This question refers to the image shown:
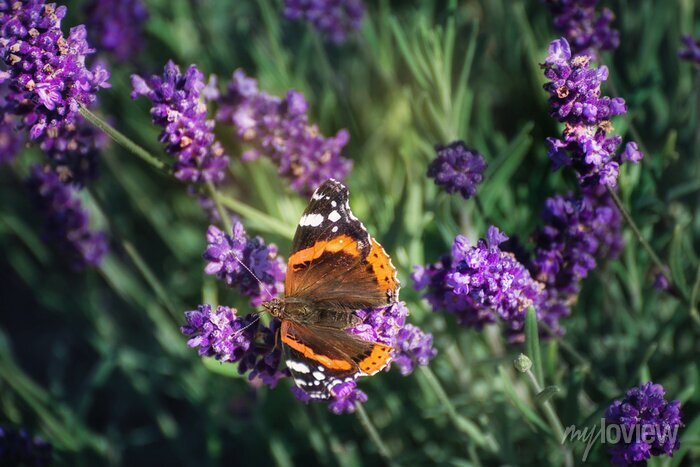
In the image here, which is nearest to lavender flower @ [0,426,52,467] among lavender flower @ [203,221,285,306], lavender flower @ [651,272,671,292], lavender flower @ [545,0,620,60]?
lavender flower @ [203,221,285,306]

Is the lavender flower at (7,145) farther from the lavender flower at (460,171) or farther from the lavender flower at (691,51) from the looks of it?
the lavender flower at (691,51)

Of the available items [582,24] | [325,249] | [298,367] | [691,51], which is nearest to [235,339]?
[298,367]

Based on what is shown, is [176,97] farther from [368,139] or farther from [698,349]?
[698,349]

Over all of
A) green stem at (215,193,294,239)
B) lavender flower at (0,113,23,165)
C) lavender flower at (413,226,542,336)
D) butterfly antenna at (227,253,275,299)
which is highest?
lavender flower at (0,113,23,165)

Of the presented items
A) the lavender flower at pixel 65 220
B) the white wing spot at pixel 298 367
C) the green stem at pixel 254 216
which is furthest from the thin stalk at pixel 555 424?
the lavender flower at pixel 65 220

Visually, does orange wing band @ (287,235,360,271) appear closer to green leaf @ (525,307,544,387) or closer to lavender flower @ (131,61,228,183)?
lavender flower @ (131,61,228,183)

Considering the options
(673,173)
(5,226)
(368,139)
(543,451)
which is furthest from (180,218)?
(673,173)

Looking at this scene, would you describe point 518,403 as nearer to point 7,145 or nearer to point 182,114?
point 182,114
